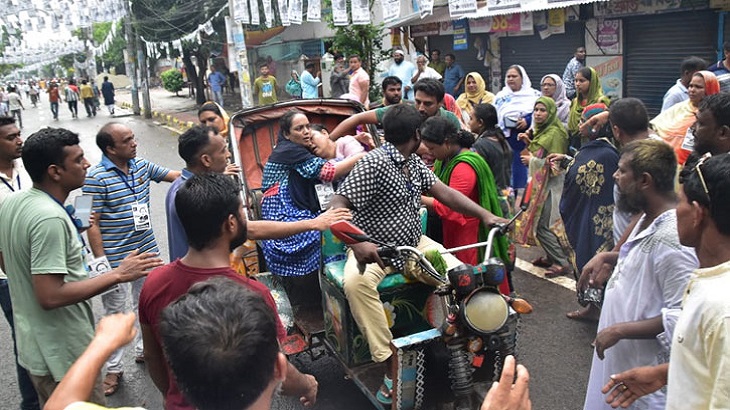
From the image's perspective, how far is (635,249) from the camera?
2633 mm

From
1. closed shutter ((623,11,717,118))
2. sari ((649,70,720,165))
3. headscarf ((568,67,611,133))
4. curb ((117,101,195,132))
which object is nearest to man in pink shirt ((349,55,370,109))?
headscarf ((568,67,611,133))

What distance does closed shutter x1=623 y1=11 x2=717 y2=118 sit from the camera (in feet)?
33.7

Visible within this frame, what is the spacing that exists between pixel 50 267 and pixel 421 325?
6.85 feet

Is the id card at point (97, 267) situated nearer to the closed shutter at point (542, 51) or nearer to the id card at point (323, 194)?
the id card at point (323, 194)

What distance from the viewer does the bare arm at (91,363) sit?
5.26 feet

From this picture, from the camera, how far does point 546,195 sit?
5.84m

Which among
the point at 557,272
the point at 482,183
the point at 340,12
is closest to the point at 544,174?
the point at 557,272

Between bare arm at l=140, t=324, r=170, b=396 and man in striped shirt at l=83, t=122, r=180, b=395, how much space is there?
6.39ft

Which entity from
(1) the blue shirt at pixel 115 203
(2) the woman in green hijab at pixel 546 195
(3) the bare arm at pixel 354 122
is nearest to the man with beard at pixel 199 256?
(1) the blue shirt at pixel 115 203

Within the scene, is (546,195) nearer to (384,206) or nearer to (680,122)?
(680,122)

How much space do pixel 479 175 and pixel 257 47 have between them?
22832 mm

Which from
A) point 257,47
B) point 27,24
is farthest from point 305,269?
point 27,24

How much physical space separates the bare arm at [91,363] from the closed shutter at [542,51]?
1231 cm

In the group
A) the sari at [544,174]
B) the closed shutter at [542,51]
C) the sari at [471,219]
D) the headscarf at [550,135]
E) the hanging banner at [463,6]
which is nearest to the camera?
the sari at [471,219]
